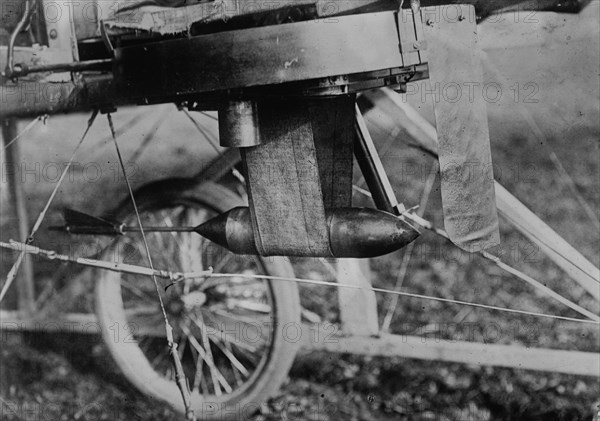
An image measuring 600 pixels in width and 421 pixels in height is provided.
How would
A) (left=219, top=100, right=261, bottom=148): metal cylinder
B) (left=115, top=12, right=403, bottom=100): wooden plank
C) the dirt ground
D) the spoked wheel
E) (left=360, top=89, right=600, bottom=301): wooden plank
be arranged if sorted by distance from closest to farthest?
(left=115, top=12, right=403, bottom=100): wooden plank
(left=219, top=100, right=261, bottom=148): metal cylinder
(left=360, top=89, right=600, bottom=301): wooden plank
the spoked wheel
the dirt ground

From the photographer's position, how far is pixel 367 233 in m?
2.00

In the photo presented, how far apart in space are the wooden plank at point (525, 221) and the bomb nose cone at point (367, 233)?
0.42m

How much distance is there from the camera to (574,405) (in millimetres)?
2764

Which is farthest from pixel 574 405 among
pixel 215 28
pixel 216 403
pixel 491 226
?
pixel 215 28

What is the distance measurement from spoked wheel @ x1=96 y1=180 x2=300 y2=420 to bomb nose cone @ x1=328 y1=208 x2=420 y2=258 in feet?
2.24

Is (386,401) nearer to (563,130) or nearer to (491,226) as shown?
(491,226)

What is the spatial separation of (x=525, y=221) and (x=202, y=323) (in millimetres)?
1421

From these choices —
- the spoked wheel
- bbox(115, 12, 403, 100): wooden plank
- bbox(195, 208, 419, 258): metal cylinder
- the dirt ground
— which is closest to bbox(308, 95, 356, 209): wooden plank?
bbox(195, 208, 419, 258): metal cylinder

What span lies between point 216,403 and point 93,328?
961mm

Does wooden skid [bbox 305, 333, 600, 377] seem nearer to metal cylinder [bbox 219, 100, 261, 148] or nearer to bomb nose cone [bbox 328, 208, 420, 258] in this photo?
bomb nose cone [bbox 328, 208, 420, 258]

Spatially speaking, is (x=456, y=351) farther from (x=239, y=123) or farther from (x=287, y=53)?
(x=287, y=53)

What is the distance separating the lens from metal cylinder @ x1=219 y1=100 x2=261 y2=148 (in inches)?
75.4

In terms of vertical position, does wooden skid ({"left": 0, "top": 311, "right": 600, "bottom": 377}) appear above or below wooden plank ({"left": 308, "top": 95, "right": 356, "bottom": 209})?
below

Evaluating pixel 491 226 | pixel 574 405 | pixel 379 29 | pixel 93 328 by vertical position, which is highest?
pixel 379 29
